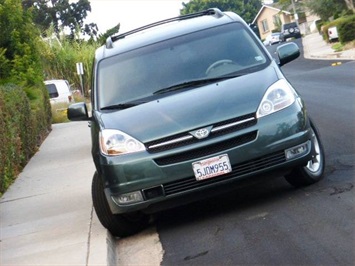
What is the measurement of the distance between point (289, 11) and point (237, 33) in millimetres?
81995

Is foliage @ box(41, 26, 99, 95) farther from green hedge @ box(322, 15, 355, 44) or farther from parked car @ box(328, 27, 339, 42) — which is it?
parked car @ box(328, 27, 339, 42)

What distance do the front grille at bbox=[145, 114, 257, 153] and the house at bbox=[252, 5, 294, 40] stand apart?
83763 millimetres

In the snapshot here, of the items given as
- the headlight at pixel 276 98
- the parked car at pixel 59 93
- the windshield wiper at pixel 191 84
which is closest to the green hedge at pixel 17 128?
the windshield wiper at pixel 191 84

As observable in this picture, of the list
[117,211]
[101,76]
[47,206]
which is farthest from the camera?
[47,206]

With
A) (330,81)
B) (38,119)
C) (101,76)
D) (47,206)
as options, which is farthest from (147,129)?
(330,81)

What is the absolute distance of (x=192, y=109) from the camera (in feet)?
23.4

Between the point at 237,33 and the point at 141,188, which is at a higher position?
the point at 237,33

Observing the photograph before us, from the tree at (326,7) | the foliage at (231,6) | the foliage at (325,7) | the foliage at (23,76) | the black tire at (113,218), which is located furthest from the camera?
the foliage at (231,6)

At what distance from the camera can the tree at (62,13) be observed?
6047 centimetres

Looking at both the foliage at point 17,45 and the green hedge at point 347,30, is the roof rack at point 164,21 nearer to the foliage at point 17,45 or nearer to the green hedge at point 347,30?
the foliage at point 17,45

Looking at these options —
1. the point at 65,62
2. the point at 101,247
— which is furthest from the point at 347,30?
the point at 101,247

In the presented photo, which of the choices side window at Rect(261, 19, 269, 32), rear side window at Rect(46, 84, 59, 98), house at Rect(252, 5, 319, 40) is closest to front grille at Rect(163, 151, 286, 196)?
rear side window at Rect(46, 84, 59, 98)

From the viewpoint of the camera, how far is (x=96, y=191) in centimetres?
762

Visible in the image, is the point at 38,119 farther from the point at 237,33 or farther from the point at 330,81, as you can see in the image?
the point at 237,33
